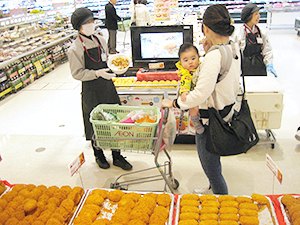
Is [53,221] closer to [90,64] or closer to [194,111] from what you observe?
[194,111]

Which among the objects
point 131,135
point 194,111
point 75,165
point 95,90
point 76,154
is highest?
point 194,111

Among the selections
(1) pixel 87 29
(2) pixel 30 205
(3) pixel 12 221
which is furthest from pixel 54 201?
(1) pixel 87 29

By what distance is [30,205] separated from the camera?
6.94ft

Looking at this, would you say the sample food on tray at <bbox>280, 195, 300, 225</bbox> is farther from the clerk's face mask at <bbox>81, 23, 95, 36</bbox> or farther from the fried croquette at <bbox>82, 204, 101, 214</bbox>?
the clerk's face mask at <bbox>81, 23, 95, 36</bbox>

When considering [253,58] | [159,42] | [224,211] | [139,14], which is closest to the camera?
[224,211]

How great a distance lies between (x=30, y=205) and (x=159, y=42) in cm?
278

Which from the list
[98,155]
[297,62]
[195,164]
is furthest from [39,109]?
[297,62]

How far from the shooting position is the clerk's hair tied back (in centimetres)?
186

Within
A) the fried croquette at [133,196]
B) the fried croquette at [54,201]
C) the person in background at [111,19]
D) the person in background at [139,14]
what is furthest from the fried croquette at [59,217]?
the person in background at [139,14]

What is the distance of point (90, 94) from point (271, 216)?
7.39 feet

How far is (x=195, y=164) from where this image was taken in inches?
139

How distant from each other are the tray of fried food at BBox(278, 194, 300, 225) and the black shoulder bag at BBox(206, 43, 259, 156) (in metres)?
0.45

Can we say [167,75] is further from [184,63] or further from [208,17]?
[208,17]

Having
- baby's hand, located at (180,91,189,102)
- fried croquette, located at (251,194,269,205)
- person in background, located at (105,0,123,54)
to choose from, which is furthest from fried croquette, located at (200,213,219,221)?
person in background, located at (105,0,123,54)
